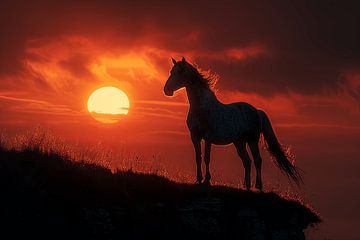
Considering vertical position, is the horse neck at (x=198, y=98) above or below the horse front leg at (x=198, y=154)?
above

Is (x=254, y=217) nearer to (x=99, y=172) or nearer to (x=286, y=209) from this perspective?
(x=286, y=209)

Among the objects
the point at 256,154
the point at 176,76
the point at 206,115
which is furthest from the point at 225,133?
the point at 176,76

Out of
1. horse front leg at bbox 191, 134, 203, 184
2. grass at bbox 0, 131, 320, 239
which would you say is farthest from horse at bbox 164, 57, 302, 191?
grass at bbox 0, 131, 320, 239

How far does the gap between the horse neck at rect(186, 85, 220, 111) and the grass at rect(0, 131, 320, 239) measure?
271cm

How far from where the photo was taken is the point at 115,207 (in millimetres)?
15195

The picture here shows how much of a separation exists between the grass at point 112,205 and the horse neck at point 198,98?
2706mm

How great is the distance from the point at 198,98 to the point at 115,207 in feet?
18.7

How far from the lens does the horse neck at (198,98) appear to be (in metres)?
19.6

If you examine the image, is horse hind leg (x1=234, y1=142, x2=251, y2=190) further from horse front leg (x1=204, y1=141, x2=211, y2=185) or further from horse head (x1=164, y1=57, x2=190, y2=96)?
horse head (x1=164, y1=57, x2=190, y2=96)

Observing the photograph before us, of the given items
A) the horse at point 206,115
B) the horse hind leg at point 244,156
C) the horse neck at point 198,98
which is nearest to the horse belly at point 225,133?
the horse at point 206,115

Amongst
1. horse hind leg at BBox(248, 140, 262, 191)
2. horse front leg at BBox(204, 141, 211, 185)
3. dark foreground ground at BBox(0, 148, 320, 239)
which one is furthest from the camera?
horse hind leg at BBox(248, 140, 262, 191)

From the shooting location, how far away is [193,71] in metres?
19.7

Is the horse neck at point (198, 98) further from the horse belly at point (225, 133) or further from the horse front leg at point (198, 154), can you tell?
the horse front leg at point (198, 154)

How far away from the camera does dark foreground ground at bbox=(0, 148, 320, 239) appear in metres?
14.1
